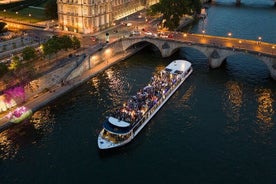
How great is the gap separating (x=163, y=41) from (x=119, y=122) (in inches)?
2577

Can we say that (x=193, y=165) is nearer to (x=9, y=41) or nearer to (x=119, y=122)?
(x=119, y=122)

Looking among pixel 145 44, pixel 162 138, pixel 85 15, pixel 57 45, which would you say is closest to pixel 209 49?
pixel 145 44

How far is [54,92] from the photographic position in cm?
11269

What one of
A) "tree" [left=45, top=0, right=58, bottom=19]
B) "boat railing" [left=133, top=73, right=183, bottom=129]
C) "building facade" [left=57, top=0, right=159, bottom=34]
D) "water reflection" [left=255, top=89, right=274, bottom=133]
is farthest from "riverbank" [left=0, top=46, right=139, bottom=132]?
"tree" [left=45, top=0, right=58, bottom=19]

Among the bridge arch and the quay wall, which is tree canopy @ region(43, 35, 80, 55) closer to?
the quay wall

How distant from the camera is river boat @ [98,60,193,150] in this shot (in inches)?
3440

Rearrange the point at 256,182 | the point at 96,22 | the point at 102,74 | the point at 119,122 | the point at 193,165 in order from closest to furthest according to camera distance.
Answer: the point at 256,182, the point at 193,165, the point at 119,122, the point at 102,74, the point at 96,22

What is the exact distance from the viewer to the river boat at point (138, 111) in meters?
87.4

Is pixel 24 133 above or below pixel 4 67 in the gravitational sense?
below

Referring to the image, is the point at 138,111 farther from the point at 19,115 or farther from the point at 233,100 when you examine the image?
the point at 233,100

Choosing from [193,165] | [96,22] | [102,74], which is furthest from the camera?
[96,22]

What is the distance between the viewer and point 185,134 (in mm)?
91750

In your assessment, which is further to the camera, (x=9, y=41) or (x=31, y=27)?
(x=31, y=27)

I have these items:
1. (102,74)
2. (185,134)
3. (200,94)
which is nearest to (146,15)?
(102,74)
